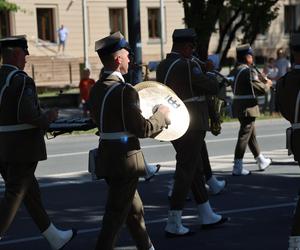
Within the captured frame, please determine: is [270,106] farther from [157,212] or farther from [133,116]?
[133,116]

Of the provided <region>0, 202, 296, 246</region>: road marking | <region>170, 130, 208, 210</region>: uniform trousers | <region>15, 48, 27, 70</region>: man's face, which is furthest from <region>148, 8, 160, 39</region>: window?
<region>15, 48, 27, 70</region>: man's face

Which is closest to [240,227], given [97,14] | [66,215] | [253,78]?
[66,215]

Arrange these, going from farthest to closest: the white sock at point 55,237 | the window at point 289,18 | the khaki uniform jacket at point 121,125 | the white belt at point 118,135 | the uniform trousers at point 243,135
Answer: the window at point 289,18, the uniform trousers at point 243,135, the white sock at point 55,237, the white belt at point 118,135, the khaki uniform jacket at point 121,125

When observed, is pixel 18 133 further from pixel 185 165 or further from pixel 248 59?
pixel 248 59

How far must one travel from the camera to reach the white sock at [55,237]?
680 cm

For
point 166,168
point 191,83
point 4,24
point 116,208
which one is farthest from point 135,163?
point 4,24

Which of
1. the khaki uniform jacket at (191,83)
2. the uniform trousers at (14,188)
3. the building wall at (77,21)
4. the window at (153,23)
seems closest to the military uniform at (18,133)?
the uniform trousers at (14,188)

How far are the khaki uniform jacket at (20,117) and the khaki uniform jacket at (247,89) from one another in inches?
190

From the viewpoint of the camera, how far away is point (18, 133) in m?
6.40

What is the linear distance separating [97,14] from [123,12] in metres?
2.35

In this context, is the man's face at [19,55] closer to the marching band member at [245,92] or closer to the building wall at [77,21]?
the marching band member at [245,92]

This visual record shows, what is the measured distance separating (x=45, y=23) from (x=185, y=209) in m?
37.1

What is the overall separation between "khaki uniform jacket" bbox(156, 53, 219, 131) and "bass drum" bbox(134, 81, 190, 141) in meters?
1.27

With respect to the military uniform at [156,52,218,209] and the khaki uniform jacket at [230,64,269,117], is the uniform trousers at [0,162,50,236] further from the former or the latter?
the khaki uniform jacket at [230,64,269,117]
